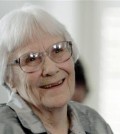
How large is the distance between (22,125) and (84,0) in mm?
2253

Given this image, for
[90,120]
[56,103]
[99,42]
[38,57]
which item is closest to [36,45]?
[38,57]

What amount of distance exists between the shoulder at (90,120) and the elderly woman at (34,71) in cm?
17

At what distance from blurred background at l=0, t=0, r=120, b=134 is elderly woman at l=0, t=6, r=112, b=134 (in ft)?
6.40

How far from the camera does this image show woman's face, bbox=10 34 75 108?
1417mm

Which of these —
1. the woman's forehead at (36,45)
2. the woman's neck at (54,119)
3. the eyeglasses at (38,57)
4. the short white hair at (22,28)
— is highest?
the short white hair at (22,28)

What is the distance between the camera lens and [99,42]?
137 inches

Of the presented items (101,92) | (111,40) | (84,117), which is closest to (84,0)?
(111,40)

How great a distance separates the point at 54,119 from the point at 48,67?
226 millimetres

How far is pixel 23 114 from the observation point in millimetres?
1428

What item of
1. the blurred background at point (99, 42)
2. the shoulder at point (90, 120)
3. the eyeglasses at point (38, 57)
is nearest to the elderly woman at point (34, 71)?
the eyeglasses at point (38, 57)

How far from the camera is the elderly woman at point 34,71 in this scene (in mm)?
1413

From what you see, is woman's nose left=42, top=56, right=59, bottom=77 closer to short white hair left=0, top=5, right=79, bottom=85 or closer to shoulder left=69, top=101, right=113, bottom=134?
short white hair left=0, top=5, right=79, bottom=85

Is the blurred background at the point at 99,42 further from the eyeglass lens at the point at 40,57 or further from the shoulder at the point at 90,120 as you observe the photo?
the eyeglass lens at the point at 40,57

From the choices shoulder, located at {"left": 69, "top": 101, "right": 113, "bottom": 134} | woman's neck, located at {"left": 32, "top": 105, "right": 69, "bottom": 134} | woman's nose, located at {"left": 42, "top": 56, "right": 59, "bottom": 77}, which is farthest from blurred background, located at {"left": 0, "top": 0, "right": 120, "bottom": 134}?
woman's nose, located at {"left": 42, "top": 56, "right": 59, "bottom": 77}
